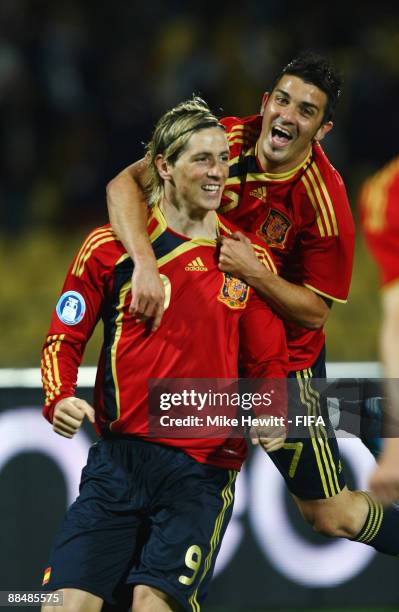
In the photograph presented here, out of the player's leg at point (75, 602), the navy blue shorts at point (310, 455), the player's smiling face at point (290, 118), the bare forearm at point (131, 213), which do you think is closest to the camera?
the player's leg at point (75, 602)

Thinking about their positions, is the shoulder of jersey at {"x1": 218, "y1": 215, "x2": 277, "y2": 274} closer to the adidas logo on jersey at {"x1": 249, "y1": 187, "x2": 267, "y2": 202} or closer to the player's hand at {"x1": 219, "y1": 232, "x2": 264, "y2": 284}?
the player's hand at {"x1": 219, "y1": 232, "x2": 264, "y2": 284}

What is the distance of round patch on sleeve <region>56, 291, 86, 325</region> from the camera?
3.52m

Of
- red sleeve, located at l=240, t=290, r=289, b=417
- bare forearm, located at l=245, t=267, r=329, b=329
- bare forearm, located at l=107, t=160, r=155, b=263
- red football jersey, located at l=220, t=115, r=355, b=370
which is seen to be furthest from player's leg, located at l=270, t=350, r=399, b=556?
bare forearm, located at l=107, t=160, r=155, b=263

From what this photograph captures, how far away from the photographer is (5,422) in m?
5.00

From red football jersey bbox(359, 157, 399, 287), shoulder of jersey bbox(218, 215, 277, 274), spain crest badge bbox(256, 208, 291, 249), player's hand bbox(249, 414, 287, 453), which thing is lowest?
player's hand bbox(249, 414, 287, 453)

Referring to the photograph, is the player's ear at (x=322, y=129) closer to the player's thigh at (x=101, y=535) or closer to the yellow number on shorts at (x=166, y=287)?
the yellow number on shorts at (x=166, y=287)

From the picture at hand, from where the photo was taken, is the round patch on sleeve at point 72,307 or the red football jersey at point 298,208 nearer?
the round patch on sleeve at point 72,307

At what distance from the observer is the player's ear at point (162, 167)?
11.8ft

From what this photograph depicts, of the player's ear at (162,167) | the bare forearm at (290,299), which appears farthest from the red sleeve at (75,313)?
the bare forearm at (290,299)

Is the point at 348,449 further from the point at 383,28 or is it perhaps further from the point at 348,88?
the point at 383,28

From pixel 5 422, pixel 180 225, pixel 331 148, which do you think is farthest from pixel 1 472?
pixel 331 148

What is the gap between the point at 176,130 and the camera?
3549mm

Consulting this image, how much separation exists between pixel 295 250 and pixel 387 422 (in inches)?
28.1

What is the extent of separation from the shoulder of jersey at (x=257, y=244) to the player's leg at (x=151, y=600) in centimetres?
108
